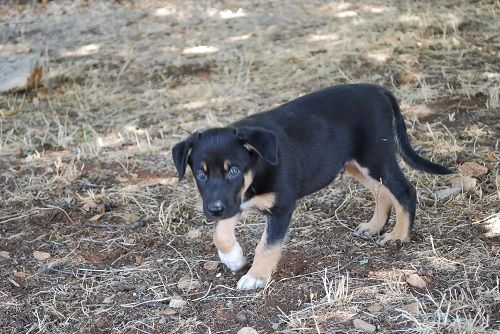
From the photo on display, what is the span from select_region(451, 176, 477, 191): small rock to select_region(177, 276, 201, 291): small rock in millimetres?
2350

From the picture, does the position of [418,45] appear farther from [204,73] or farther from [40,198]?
[40,198]

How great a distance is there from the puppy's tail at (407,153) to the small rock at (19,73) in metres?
5.39

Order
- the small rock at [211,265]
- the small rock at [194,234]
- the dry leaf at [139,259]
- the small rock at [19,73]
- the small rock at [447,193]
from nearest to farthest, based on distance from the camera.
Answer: the small rock at [211,265] → the dry leaf at [139,259] → the small rock at [194,234] → the small rock at [447,193] → the small rock at [19,73]

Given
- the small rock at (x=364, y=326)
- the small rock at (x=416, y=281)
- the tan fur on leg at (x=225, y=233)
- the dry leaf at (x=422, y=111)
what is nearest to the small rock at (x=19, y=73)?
the dry leaf at (x=422, y=111)

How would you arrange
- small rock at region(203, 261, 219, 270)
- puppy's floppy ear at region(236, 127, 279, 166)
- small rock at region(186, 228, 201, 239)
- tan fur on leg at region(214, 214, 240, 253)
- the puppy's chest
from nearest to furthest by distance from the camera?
puppy's floppy ear at region(236, 127, 279, 166)
the puppy's chest
tan fur on leg at region(214, 214, 240, 253)
small rock at region(203, 261, 219, 270)
small rock at region(186, 228, 201, 239)

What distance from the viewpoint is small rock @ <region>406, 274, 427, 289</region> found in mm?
4699

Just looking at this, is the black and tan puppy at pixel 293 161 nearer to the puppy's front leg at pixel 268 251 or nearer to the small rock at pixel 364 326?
the puppy's front leg at pixel 268 251

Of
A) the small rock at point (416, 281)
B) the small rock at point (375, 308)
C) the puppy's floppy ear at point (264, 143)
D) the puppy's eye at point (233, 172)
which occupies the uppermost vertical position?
the puppy's floppy ear at point (264, 143)

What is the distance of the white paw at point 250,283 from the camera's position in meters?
4.86

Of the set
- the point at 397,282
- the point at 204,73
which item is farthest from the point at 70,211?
the point at 204,73

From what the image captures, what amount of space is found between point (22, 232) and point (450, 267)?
3319 millimetres

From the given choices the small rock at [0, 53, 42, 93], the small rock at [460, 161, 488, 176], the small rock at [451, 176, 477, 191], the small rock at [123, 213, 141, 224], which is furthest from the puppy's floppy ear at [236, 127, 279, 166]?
the small rock at [0, 53, 42, 93]

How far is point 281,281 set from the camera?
16.1ft

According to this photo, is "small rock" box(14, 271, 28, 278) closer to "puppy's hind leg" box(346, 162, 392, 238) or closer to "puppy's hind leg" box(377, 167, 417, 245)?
"puppy's hind leg" box(346, 162, 392, 238)
